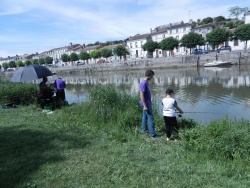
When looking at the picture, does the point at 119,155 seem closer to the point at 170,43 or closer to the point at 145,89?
the point at 145,89

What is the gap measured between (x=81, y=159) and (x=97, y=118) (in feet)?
11.3

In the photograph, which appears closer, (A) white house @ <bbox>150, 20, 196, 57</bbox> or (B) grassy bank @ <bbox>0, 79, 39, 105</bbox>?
(B) grassy bank @ <bbox>0, 79, 39, 105</bbox>

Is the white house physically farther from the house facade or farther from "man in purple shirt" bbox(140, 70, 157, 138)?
"man in purple shirt" bbox(140, 70, 157, 138)

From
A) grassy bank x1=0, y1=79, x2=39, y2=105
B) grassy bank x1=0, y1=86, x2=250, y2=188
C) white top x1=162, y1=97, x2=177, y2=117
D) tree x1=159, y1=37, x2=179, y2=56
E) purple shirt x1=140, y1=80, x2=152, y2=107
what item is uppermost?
tree x1=159, y1=37, x2=179, y2=56

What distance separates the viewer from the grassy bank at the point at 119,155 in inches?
154

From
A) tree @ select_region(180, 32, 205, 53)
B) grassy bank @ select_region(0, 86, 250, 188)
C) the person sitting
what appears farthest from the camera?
tree @ select_region(180, 32, 205, 53)

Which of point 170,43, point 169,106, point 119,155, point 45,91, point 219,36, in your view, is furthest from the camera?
point 170,43

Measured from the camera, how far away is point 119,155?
492 cm

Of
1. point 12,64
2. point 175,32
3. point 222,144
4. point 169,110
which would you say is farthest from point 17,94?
point 12,64

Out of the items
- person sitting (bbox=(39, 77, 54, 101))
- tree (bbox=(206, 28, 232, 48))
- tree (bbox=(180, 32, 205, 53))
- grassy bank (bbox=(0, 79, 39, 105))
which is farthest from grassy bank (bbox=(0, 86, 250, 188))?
tree (bbox=(180, 32, 205, 53))

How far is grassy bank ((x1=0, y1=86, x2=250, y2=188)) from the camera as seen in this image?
12.8 feet

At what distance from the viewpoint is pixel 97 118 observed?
8.16 metres

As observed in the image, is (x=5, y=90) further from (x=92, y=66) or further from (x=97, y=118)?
(x=92, y=66)

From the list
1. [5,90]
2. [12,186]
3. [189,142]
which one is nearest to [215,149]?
[189,142]
